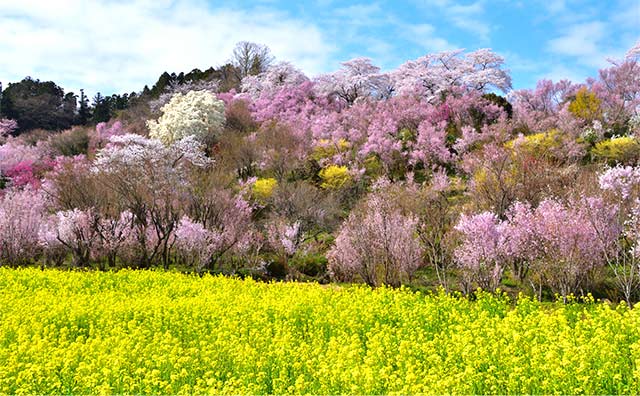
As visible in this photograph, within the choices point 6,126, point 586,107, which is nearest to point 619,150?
point 586,107

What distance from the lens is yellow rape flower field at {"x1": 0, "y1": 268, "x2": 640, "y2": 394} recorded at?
23.3 ft

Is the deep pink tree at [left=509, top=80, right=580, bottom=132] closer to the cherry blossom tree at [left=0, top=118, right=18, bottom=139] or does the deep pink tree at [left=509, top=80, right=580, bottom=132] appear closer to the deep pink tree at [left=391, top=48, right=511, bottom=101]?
the deep pink tree at [left=391, top=48, right=511, bottom=101]

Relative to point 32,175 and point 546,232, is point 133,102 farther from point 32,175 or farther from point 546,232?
point 546,232

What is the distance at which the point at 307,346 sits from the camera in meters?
9.35

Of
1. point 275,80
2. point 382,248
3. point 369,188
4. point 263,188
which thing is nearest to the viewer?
point 382,248

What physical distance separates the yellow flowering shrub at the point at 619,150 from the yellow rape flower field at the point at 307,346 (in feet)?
75.1

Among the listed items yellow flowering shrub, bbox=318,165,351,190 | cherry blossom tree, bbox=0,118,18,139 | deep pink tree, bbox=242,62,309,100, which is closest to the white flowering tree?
deep pink tree, bbox=242,62,309,100

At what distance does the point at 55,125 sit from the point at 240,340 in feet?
242

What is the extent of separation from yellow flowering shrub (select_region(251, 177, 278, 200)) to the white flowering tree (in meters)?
12.4

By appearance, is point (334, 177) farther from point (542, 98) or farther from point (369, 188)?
point (542, 98)

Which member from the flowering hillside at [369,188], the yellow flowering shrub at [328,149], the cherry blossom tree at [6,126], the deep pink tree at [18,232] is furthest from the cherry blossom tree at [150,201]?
the cherry blossom tree at [6,126]

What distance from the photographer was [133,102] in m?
72.8

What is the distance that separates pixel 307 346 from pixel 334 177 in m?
27.5

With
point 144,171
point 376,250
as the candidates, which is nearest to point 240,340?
point 376,250
